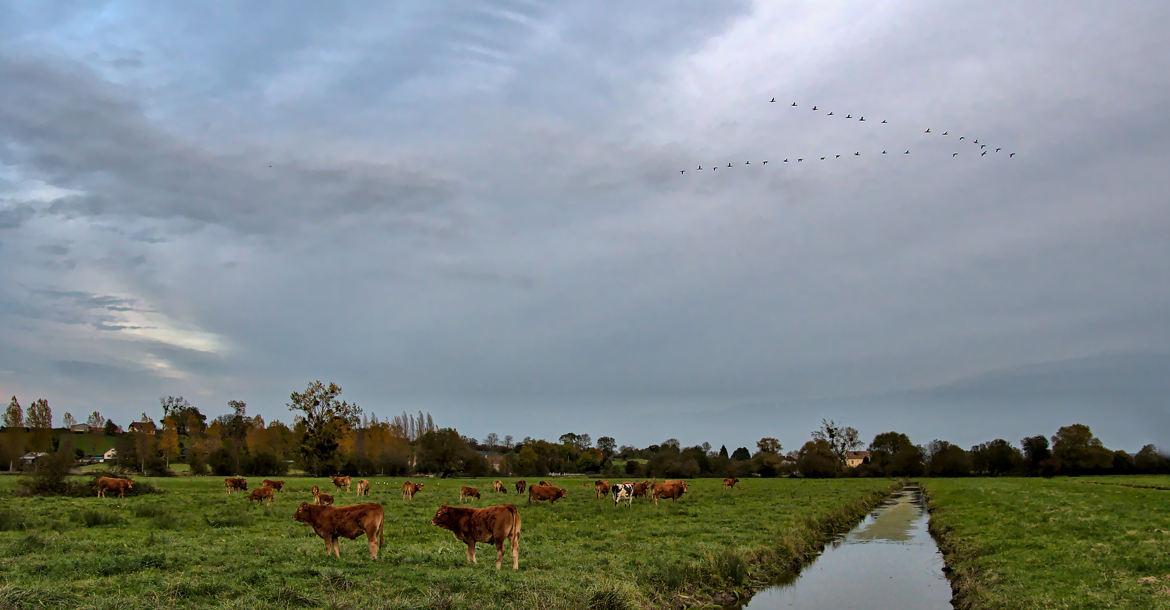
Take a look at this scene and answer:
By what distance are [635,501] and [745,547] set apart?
77.2 ft

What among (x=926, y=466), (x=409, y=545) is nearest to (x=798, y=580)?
(x=409, y=545)

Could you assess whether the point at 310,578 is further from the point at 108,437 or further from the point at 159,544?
the point at 108,437

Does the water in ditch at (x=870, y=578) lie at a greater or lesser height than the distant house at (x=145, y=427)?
lesser

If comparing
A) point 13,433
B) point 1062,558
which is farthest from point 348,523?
point 13,433

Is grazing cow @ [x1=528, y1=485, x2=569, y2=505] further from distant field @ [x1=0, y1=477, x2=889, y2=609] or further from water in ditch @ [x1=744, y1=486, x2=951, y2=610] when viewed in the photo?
water in ditch @ [x1=744, y1=486, x2=951, y2=610]

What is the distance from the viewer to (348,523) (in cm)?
1705

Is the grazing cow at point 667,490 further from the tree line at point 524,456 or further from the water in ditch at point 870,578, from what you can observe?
the tree line at point 524,456

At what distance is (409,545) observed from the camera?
65.8 ft

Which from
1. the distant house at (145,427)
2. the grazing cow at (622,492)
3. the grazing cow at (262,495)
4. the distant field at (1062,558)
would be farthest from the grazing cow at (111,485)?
the distant house at (145,427)

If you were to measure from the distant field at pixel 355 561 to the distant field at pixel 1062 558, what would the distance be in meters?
6.33

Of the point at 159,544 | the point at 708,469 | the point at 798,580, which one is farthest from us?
the point at 708,469

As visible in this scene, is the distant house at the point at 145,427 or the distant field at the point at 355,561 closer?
the distant field at the point at 355,561

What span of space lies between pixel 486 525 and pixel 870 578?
14.7m

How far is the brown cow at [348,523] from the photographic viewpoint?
17.0m
